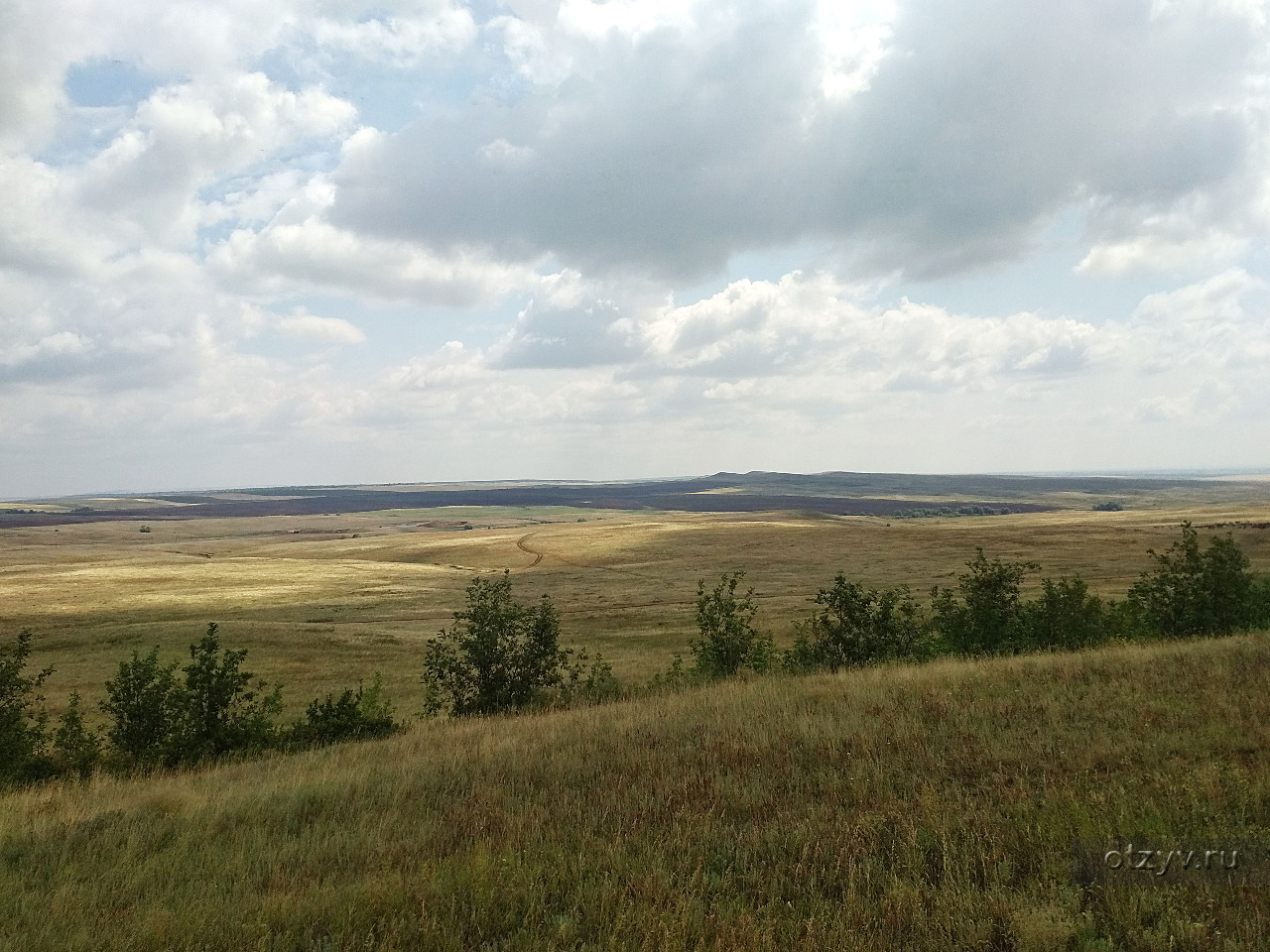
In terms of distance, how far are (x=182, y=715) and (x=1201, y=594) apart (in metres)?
36.1

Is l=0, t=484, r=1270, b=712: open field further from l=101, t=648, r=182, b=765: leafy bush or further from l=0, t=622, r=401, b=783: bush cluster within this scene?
l=101, t=648, r=182, b=765: leafy bush

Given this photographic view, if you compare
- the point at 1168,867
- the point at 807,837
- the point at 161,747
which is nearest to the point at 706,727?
the point at 807,837

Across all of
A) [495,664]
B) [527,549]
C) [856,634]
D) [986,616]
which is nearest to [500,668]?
[495,664]

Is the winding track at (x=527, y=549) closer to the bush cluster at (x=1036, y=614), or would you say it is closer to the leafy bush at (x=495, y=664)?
the bush cluster at (x=1036, y=614)

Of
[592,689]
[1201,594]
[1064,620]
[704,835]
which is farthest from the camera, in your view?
[1064,620]

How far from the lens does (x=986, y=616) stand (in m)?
26.9

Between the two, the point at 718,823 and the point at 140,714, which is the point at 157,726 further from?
the point at 718,823

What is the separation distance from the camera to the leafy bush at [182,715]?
17.0 m

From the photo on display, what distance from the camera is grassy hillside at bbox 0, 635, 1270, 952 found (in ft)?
18.4

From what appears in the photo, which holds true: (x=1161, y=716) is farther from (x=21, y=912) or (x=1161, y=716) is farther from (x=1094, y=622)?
(x=1094, y=622)

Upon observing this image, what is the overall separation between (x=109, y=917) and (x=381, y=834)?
2.55m

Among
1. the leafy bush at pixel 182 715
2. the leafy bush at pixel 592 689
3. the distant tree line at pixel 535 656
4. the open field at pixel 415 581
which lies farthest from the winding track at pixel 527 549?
the leafy bush at pixel 182 715
